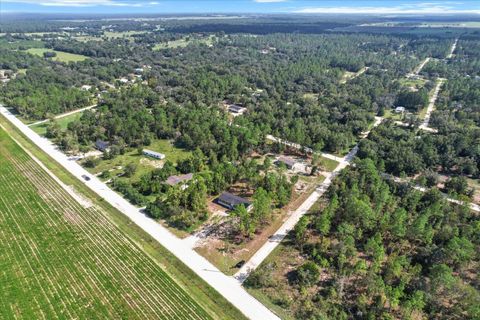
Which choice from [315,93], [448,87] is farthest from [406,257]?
[448,87]

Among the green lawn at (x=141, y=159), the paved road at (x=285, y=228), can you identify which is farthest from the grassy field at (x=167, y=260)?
the green lawn at (x=141, y=159)

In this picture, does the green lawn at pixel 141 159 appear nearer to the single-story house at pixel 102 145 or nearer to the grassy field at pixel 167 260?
the single-story house at pixel 102 145

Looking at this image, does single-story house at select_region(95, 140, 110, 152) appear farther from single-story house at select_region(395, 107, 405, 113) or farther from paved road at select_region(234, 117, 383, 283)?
single-story house at select_region(395, 107, 405, 113)

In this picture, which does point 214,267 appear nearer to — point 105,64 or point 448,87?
point 448,87

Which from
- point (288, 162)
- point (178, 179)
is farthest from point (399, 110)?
point (178, 179)

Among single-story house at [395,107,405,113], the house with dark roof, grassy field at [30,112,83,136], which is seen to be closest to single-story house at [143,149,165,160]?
the house with dark roof

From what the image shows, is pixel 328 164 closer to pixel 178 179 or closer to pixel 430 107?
pixel 178 179
